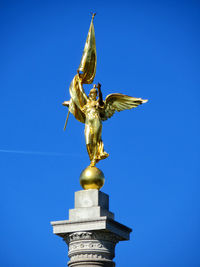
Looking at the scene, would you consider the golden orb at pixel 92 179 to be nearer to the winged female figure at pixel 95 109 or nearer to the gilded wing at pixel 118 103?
the winged female figure at pixel 95 109

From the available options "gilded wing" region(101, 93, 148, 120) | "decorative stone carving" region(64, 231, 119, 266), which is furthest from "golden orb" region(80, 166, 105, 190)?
"gilded wing" region(101, 93, 148, 120)

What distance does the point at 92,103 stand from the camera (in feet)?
70.1

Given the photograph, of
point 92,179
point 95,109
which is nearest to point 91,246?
point 92,179

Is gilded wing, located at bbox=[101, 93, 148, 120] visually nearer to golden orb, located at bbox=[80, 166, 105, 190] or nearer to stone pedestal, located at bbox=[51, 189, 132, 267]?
golden orb, located at bbox=[80, 166, 105, 190]

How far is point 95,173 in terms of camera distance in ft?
66.0

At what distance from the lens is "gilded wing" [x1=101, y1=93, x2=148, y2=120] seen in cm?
2172

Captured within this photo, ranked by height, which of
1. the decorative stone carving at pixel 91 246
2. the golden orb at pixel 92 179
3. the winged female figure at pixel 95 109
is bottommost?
the decorative stone carving at pixel 91 246

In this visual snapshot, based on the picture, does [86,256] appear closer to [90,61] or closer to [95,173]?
[95,173]

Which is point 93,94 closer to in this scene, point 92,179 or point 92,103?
A: point 92,103

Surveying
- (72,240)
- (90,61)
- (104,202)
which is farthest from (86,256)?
(90,61)

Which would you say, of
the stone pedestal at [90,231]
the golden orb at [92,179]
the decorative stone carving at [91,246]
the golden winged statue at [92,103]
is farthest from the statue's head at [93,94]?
the decorative stone carving at [91,246]

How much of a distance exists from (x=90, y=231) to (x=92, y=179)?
71.4 inches

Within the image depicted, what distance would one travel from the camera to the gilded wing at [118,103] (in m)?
21.7

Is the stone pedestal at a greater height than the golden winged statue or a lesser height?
lesser
